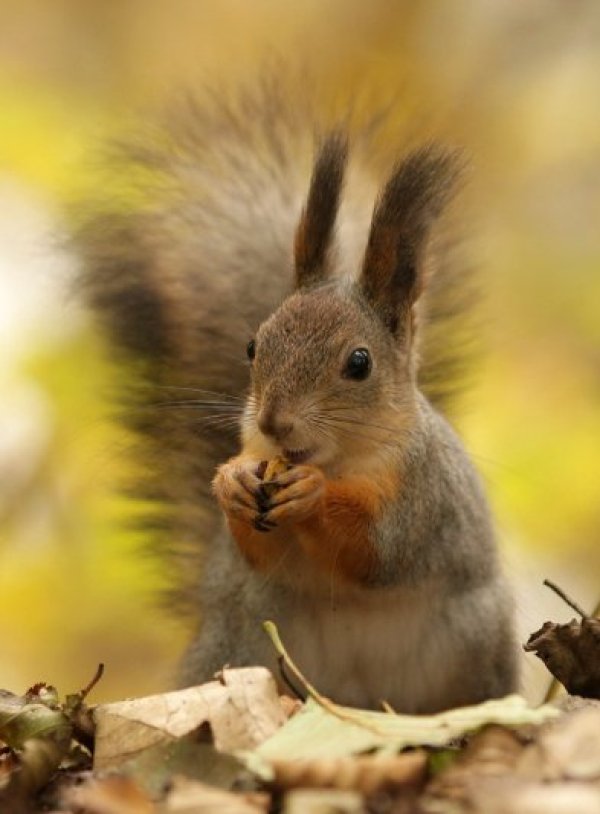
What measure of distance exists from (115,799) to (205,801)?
8 cm

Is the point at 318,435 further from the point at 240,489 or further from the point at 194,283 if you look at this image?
the point at 194,283

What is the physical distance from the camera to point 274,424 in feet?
5.23

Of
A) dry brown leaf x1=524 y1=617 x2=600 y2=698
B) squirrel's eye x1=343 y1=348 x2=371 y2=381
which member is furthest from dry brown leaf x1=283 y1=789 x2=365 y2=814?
squirrel's eye x1=343 y1=348 x2=371 y2=381

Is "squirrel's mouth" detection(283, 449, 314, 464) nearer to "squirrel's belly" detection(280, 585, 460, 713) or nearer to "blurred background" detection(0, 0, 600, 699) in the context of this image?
"squirrel's belly" detection(280, 585, 460, 713)

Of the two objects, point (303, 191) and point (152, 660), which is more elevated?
point (303, 191)

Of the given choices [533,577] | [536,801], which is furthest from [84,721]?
[533,577]

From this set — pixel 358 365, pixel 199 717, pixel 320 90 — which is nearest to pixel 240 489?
pixel 358 365

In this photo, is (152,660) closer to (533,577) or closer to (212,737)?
(533,577)

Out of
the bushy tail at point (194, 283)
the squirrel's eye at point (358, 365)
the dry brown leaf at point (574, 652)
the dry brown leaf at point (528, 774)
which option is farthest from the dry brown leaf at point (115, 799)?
the bushy tail at point (194, 283)

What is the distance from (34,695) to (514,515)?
1536 millimetres

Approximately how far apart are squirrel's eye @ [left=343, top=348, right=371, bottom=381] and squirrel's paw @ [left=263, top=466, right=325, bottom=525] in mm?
156

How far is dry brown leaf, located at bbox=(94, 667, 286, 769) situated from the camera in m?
1.23

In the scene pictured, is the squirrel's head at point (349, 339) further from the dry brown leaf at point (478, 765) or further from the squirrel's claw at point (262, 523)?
the dry brown leaf at point (478, 765)

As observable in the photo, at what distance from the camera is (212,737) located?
3.86 ft
